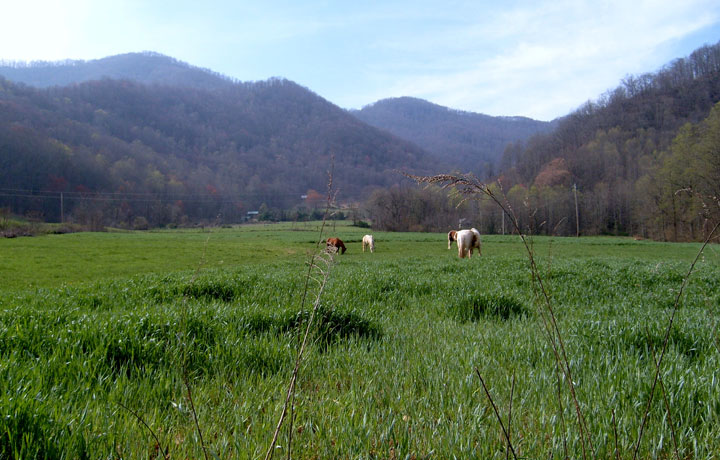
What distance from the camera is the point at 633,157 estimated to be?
325ft

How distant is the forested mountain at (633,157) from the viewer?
56019 millimetres

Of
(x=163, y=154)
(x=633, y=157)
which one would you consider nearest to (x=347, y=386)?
(x=633, y=157)

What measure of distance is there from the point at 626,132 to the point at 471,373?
136m

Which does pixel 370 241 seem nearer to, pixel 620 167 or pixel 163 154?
pixel 620 167

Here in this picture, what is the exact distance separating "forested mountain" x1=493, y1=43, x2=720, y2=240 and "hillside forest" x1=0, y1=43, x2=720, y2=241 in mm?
365

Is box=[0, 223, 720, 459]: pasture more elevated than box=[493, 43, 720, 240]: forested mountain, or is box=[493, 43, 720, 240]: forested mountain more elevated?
box=[493, 43, 720, 240]: forested mountain

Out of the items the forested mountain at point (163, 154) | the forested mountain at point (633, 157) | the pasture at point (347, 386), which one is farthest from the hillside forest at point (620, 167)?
the pasture at point (347, 386)

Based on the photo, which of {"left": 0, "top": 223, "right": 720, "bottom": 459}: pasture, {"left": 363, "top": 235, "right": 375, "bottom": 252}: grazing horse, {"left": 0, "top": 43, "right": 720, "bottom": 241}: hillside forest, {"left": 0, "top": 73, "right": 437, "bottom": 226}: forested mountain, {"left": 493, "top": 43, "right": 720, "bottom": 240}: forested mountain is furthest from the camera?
{"left": 0, "top": 73, "right": 437, "bottom": 226}: forested mountain

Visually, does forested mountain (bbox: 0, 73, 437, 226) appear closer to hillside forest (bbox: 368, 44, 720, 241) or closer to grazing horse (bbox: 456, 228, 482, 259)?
hillside forest (bbox: 368, 44, 720, 241)

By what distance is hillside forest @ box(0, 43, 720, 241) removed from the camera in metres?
73.2

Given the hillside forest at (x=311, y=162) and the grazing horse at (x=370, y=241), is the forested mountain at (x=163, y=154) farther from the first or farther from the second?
the grazing horse at (x=370, y=241)

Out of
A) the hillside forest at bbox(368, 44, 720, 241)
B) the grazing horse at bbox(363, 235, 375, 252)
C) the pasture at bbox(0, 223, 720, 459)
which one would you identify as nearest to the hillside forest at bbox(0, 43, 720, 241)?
the hillside forest at bbox(368, 44, 720, 241)

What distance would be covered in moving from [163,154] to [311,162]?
180 ft

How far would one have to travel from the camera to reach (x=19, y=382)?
2.56m
